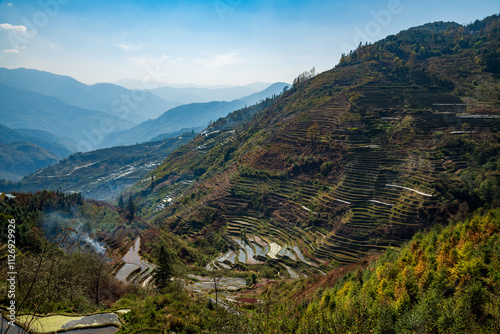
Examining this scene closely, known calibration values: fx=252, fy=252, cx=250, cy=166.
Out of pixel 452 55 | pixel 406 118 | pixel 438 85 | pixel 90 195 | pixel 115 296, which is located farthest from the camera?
pixel 90 195

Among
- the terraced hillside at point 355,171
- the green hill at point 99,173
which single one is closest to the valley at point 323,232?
the terraced hillside at point 355,171

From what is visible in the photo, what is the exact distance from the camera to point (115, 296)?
18750 millimetres

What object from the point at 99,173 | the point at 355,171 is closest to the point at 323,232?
the point at 355,171

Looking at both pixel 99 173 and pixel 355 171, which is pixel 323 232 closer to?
pixel 355 171

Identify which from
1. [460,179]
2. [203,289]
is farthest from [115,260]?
[460,179]

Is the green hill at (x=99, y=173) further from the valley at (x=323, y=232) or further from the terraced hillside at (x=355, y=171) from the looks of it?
the terraced hillside at (x=355, y=171)

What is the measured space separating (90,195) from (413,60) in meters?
159

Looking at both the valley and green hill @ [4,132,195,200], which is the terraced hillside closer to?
the valley

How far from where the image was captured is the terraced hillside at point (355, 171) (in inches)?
1261

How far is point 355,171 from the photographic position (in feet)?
133

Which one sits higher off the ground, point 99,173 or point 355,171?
point 355,171

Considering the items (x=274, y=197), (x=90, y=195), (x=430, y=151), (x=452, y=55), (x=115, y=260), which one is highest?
(x=452, y=55)

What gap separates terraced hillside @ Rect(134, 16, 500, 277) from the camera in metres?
32.0

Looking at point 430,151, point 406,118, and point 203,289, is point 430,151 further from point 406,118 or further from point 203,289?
point 203,289
